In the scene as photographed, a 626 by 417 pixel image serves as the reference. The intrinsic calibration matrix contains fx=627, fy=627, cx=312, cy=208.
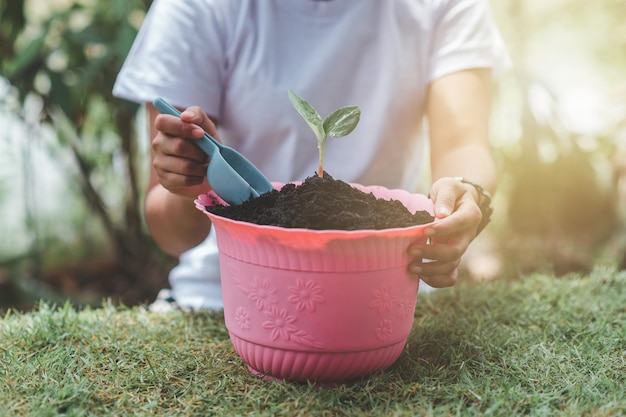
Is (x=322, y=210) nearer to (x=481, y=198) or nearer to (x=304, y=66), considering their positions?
(x=481, y=198)

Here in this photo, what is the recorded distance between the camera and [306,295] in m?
0.72

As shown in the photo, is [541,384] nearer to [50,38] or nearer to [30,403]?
[30,403]

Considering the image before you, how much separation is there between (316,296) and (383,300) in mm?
85

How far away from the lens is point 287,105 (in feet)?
4.03

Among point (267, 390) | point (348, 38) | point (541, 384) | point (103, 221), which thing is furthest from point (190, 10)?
point (103, 221)

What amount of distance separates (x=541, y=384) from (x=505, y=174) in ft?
6.13

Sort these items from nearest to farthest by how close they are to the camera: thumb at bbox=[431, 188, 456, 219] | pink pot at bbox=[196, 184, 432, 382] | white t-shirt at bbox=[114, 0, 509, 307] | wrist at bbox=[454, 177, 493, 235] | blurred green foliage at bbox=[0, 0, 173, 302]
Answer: pink pot at bbox=[196, 184, 432, 382] → thumb at bbox=[431, 188, 456, 219] → wrist at bbox=[454, 177, 493, 235] → white t-shirt at bbox=[114, 0, 509, 307] → blurred green foliage at bbox=[0, 0, 173, 302]

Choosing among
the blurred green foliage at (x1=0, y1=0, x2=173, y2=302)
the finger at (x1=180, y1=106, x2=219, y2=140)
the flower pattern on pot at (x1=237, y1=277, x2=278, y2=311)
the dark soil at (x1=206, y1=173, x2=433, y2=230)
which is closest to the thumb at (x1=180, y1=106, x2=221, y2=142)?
the finger at (x1=180, y1=106, x2=219, y2=140)

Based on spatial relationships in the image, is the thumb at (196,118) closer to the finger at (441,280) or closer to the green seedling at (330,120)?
the green seedling at (330,120)

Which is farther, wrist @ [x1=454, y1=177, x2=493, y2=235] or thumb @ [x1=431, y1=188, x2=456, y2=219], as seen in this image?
wrist @ [x1=454, y1=177, x2=493, y2=235]

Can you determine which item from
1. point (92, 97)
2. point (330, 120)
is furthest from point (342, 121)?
point (92, 97)

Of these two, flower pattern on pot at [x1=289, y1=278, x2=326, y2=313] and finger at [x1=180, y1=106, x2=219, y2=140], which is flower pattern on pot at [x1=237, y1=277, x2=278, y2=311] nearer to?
flower pattern on pot at [x1=289, y1=278, x2=326, y2=313]


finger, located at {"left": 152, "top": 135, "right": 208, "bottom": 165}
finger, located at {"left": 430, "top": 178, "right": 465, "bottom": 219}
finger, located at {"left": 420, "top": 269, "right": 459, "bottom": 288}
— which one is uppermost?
finger, located at {"left": 152, "top": 135, "right": 208, "bottom": 165}

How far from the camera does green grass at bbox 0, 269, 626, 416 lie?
74cm
